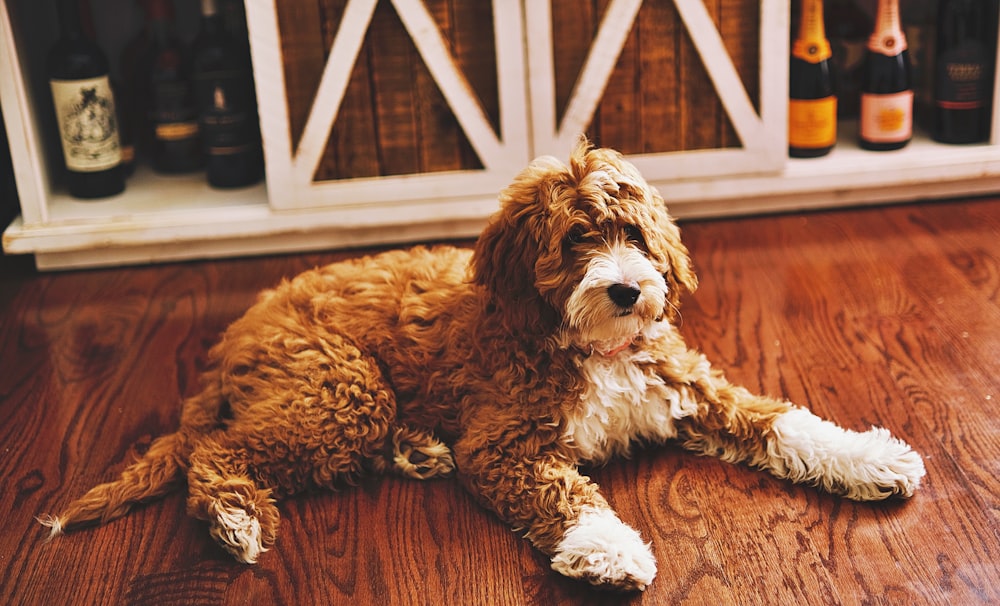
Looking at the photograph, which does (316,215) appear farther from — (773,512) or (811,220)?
(773,512)

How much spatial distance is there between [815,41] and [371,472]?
1618 mm

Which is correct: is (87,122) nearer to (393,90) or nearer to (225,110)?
(225,110)

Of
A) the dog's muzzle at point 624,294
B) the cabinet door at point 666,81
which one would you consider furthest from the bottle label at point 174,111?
the dog's muzzle at point 624,294

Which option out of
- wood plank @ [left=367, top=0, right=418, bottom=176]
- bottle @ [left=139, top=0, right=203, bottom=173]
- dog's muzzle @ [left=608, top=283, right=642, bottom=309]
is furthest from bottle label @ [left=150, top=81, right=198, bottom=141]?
dog's muzzle @ [left=608, top=283, right=642, bottom=309]

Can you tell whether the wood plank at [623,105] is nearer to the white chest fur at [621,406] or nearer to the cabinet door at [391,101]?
the cabinet door at [391,101]

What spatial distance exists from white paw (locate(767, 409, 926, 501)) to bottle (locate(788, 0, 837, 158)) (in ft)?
3.90

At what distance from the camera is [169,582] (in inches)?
62.6

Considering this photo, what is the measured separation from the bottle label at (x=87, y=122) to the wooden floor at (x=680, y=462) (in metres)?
0.29

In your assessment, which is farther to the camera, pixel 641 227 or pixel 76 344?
pixel 76 344

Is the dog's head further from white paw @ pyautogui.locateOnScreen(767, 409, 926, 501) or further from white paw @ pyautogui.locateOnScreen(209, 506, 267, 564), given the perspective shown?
white paw @ pyautogui.locateOnScreen(209, 506, 267, 564)

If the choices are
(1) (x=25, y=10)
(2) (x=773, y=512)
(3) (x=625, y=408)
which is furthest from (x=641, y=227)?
(1) (x=25, y=10)

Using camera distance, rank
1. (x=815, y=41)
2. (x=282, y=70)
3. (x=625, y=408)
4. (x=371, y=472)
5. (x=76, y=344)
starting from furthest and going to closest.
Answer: (x=815, y=41), (x=282, y=70), (x=76, y=344), (x=371, y=472), (x=625, y=408)

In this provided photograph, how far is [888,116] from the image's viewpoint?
272cm

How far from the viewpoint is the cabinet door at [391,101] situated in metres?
2.52
